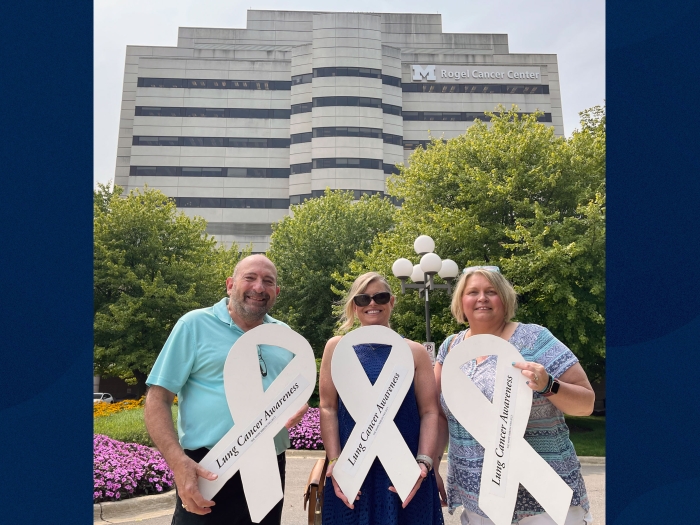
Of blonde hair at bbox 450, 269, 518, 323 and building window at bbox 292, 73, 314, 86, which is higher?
building window at bbox 292, 73, 314, 86

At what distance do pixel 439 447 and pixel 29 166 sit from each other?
2.38 meters

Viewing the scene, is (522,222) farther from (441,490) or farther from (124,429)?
(441,490)

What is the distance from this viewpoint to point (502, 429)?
8.93ft

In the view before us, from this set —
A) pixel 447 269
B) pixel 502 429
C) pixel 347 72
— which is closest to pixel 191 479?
pixel 502 429

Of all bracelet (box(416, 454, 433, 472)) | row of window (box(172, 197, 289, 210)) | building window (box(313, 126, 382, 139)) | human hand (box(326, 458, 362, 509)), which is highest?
building window (box(313, 126, 382, 139))

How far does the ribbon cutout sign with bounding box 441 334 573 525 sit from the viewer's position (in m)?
2.64

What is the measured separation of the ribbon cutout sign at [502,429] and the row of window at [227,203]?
52825 millimetres

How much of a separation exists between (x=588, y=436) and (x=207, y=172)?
151 feet

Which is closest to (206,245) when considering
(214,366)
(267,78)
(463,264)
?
(463,264)

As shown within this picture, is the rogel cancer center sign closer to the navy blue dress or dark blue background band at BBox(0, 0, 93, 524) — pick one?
the navy blue dress

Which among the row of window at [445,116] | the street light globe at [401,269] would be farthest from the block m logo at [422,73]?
the street light globe at [401,269]

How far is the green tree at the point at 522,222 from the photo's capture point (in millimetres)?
15672

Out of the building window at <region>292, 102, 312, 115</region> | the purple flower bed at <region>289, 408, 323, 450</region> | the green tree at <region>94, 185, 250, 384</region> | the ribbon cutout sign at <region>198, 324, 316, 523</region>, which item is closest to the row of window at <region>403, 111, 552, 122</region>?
the building window at <region>292, 102, 312, 115</region>

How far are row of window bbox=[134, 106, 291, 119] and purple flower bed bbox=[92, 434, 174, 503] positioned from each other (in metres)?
52.5
